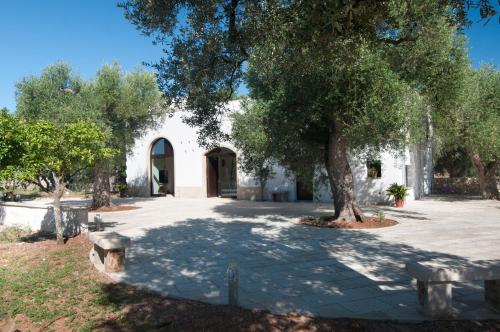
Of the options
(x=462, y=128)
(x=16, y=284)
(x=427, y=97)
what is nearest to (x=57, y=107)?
(x=16, y=284)

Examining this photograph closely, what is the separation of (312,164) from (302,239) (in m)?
3.86

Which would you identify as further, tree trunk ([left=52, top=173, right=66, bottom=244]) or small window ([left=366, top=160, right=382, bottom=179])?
small window ([left=366, top=160, right=382, bottom=179])

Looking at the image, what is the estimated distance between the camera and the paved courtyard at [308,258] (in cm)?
512

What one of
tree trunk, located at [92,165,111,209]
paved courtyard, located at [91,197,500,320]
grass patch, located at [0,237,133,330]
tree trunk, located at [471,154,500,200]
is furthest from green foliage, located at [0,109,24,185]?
tree trunk, located at [471,154,500,200]

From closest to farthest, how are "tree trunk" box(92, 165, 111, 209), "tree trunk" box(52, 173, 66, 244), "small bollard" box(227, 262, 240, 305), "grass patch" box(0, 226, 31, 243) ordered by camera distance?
1. "small bollard" box(227, 262, 240, 305)
2. "tree trunk" box(52, 173, 66, 244)
3. "grass patch" box(0, 226, 31, 243)
4. "tree trunk" box(92, 165, 111, 209)

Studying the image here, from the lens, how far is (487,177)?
745 inches

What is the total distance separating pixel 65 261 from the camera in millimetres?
7938

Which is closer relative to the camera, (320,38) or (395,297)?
(395,297)

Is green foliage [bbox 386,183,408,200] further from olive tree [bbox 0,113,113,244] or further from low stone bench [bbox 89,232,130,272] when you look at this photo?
low stone bench [bbox 89,232,130,272]

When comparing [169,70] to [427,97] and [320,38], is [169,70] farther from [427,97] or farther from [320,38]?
[427,97]

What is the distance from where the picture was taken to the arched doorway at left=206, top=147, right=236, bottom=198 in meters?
23.7

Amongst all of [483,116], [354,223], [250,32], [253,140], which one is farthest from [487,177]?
[250,32]

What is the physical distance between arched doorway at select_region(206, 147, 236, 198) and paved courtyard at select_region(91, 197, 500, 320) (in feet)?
32.6

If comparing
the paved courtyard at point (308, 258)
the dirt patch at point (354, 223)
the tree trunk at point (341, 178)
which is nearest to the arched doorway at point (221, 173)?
the paved courtyard at point (308, 258)
